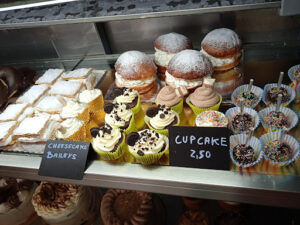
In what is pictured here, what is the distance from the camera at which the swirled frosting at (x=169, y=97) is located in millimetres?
1815

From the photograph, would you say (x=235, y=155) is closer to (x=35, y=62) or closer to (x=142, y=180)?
(x=142, y=180)

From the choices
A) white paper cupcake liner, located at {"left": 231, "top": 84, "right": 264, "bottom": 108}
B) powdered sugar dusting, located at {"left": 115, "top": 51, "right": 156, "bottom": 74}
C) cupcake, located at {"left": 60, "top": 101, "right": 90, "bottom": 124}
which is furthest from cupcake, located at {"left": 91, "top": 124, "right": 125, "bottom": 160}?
white paper cupcake liner, located at {"left": 231, "top": 84, "right": 264, "bottom": 108}

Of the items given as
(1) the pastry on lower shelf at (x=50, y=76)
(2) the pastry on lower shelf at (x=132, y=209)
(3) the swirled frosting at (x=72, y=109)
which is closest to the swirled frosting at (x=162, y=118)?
(3) the swirled frosting at (x=72, y=109)

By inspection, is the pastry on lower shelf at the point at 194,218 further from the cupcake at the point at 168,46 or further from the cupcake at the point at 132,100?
the cupcake at the point at 168,46

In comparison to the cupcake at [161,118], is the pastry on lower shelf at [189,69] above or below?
above

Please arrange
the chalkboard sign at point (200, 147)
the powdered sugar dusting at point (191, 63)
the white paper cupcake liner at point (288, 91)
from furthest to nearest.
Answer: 1. the powdered sugar dusting at point (191, 63)
2. the white paper cupcake liner at point (288, 91)
3. the chalkboard sign at point (200, 147)

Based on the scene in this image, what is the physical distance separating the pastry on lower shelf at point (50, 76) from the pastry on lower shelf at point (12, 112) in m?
0.31

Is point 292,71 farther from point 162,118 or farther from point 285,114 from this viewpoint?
point 162,118

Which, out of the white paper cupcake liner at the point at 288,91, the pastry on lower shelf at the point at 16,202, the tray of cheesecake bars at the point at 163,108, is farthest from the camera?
the pastry on lower shelf at the point at 16,202

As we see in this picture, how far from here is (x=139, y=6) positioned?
1482 millimetres

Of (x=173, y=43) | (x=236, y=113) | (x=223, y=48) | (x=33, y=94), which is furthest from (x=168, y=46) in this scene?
(x=33, y=94)

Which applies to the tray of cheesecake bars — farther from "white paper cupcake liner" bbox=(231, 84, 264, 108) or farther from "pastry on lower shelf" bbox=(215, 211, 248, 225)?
"pastry on lower shelf" bbox=(215, 211, 248, 225)

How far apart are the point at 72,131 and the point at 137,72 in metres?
0.67

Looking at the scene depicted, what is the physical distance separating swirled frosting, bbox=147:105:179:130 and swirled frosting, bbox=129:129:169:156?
4.2 inches
